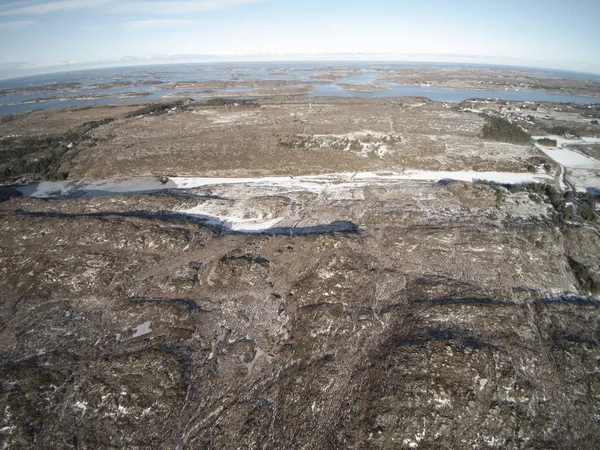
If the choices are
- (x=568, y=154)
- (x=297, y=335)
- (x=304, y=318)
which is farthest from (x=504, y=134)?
(x=297, y=335)

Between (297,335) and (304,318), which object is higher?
(304,318)

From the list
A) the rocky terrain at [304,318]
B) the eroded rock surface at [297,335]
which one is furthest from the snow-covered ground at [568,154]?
the eroded rock surface at [297,335]

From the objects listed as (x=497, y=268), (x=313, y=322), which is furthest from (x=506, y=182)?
(x=313, y=322)

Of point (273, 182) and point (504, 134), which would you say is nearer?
point (273, 182)

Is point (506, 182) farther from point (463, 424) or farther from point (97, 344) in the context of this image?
point (97, 344)

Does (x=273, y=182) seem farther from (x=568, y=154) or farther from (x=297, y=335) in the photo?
(x=568, y=154)

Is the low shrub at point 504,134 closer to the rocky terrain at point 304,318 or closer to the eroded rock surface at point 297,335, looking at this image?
the rocky terrain at point 304,318

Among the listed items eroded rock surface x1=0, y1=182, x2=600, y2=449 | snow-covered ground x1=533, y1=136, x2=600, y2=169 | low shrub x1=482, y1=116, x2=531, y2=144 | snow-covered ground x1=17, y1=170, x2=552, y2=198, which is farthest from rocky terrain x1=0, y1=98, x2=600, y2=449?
low shrub x1=482, y1=116, x2=531, y2=144

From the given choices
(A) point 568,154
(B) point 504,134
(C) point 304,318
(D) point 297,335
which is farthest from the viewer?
(B) point 504,134

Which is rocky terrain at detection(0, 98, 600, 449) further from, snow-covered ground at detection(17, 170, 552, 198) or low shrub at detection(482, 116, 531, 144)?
low shrub at detection(482, 116, 531, 144)
